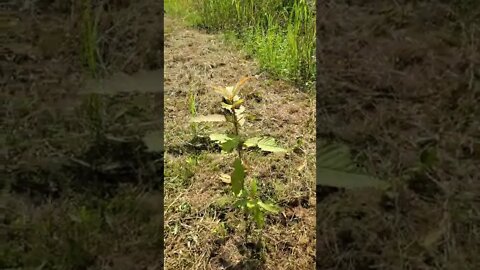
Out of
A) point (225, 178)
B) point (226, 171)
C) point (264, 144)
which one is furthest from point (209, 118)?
point (264, 144)

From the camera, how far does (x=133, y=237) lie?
6.28 ft

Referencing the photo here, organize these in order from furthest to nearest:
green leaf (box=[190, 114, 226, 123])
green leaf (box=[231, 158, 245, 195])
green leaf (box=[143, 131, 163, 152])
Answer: green leaf (box=[190, 114, 226, 123]), green leaf (box=[143, 131, 163, 152]), green leaf (box=[231, 158, 245, 195])

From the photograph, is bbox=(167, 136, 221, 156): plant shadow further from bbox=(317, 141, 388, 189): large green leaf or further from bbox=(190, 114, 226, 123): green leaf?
bbox=(317, 141, 388, 189): large green leaf

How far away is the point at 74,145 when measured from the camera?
2.30 m

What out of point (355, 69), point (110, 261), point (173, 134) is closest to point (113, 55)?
point (173, 134)

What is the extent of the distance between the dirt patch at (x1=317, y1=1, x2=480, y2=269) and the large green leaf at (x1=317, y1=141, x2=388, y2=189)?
0.14 feet

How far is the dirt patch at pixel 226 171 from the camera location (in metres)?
1.89

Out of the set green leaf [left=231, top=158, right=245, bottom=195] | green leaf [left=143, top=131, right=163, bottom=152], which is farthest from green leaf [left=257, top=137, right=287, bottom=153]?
green leaf [left=143, top=131, right=163, bottom=152]

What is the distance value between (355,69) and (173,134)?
853mm

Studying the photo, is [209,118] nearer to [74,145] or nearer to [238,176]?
[74,145]

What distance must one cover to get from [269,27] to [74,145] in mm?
1298

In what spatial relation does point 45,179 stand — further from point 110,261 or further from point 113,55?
point 113,55

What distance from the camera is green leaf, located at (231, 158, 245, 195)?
70.6 inches

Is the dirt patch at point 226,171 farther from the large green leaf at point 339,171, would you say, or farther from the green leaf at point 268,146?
the green leaf at point 268,146
